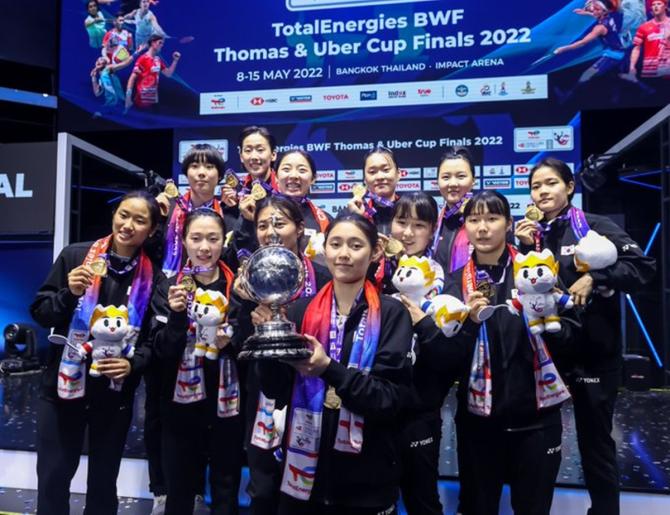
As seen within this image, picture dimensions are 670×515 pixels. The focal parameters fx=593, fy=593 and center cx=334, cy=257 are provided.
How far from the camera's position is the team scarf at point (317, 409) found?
1.71 meters

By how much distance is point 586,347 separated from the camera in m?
2.57

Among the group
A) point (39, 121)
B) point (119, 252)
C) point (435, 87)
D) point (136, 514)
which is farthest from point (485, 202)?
point (39, 121)

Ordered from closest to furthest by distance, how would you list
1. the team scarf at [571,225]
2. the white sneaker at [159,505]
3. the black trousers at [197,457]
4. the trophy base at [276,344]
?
the trophy base at [276,344]
the black trousers at [197,457]
the team scarf at [571,225]
the white sneaker at [159,505]

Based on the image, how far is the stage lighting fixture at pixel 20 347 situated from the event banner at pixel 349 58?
7.79 feet

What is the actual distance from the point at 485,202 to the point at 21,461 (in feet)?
9.80

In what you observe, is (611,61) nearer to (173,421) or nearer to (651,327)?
(651,327)

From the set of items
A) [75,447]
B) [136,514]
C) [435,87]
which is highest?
[435,87]

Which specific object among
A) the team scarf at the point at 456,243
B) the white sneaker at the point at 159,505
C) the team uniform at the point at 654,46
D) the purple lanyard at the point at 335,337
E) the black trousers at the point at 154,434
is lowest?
the white sneaker at the point at 159,505

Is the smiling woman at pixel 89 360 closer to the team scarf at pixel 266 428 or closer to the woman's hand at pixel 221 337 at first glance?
the woman's hand at pixel 221 337

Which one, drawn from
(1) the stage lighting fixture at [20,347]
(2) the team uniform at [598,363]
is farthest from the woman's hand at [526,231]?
(1) the stage lighting fixture at [20,347]

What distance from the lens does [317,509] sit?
70.2 inches

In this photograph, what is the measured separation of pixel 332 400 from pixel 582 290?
113 centimetres

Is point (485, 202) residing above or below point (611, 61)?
below

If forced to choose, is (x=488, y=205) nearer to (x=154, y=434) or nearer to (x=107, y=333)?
(x=107, y=333)
